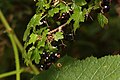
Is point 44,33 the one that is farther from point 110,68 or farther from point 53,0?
point 110,68

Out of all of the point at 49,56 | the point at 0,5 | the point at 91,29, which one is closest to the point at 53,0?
the point at 49,56

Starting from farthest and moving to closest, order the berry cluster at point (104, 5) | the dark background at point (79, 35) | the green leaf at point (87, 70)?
the dark background at point (79, 35) → the berry cluster at point (104, 5) → the green leaf at point (87, 70)

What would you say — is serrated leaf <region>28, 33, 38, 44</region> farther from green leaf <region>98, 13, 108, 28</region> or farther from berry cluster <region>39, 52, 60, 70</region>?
green leaf <region>98, 13, 108, 28</region>

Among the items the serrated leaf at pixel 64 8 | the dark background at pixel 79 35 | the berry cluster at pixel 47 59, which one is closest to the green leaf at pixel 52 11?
the serrated leaf at pixel 64 8

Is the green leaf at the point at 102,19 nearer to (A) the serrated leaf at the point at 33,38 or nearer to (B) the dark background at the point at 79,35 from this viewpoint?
(A) the serrated leaf at the point at 33,38

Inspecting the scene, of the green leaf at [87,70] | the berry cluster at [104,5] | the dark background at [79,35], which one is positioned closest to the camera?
→ the green leaf at [87,70]

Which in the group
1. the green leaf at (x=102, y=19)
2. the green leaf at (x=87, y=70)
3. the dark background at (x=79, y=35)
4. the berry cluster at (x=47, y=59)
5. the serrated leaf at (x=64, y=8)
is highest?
the serrated leaf at (x=64, y=8)
